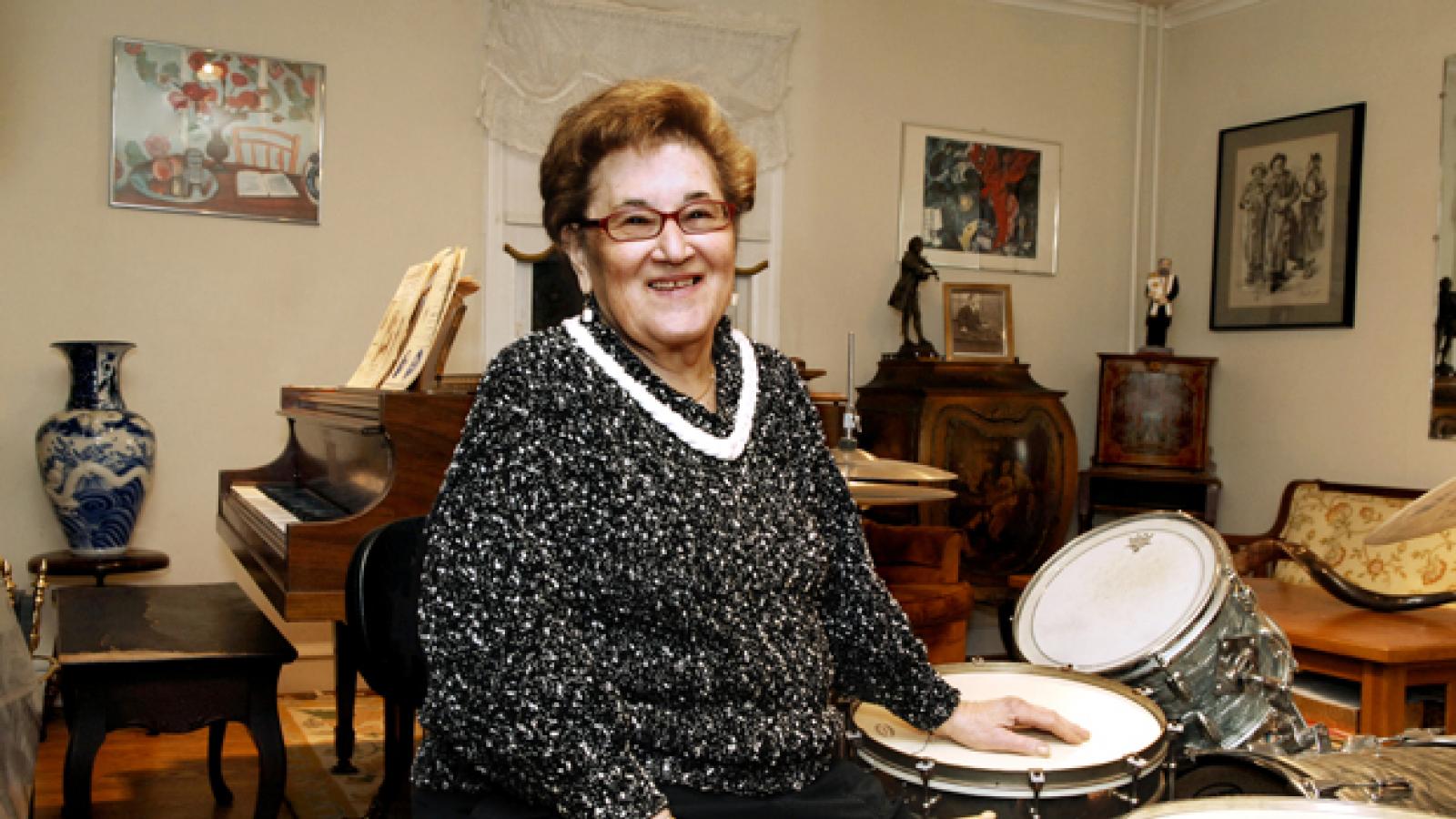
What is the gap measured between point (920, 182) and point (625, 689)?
467 centimetres

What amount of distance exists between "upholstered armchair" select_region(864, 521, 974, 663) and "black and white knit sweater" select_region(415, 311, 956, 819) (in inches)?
89.5

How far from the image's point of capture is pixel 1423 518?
2.01m

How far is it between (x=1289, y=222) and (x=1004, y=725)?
452 centimetres

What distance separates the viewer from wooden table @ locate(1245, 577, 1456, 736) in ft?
9.54

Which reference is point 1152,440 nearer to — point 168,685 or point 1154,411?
point 1154,411

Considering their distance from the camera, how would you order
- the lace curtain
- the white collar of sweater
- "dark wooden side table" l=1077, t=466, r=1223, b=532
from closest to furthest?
1. the white collar of sweater
2. the lace curtain
3. "dark wooden side table" l=1077, t=466, r=1223, b=532

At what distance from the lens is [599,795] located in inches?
46.2

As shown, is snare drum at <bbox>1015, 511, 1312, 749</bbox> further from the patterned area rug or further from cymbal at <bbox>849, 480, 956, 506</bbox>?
the patterned area rug

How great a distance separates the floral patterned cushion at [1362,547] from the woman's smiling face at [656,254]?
3632mm

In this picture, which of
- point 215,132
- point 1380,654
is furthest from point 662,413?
point 215,132

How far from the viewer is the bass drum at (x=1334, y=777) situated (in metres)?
1.50

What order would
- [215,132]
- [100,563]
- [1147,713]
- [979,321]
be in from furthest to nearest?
[979,321]
[215,132]
[100,563]
[1147,713]

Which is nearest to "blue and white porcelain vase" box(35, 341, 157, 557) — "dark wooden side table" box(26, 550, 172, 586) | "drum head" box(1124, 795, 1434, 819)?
"dark wooden side table" box(26, 550, 172, 586)

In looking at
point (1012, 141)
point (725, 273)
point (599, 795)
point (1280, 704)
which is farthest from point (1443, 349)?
point (599, 795)
